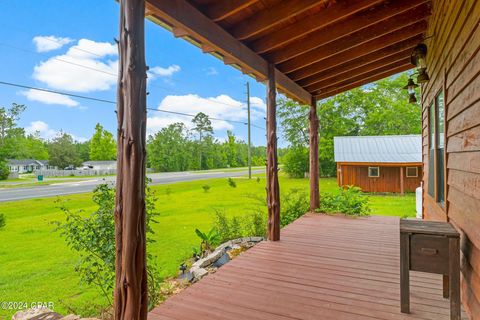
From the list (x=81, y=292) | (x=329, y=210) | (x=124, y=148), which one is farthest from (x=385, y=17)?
(x=81, y=292)

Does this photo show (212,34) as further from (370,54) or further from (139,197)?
(370,54)

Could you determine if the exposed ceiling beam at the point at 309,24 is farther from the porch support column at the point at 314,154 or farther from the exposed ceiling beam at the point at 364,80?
the porch support column at the point at 314,154

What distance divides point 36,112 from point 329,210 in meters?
7.75

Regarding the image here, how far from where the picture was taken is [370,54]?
13.8ft

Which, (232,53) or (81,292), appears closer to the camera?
(232,53)

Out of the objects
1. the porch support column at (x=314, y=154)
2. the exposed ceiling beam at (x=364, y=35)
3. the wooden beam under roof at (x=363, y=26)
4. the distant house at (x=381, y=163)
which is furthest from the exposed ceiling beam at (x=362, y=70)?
the distant house at (x=381, y=163)

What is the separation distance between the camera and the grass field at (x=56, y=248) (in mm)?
3811

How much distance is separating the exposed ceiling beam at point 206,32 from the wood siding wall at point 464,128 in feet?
6.34

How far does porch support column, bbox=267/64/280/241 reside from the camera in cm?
394

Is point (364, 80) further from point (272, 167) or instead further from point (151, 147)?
point (151, 147)

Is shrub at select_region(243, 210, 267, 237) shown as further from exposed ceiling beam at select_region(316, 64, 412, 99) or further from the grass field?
exposed ceiling beam at select_region(316, 64, 412, 99)

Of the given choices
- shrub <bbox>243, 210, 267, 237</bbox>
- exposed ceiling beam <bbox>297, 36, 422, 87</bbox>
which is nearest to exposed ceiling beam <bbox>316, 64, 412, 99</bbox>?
exposed ceiling beam <bbox>297, 36, 422, 87</bbox>

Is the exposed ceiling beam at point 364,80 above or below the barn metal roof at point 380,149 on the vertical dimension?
above

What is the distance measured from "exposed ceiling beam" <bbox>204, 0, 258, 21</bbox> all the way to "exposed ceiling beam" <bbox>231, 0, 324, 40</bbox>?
35 centimetres
